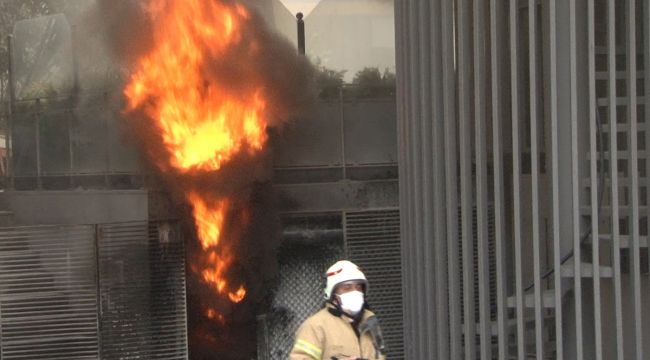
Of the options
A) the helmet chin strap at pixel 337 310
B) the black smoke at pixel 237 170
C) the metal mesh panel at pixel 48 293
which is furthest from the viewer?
the black smoke at pixel 237 170

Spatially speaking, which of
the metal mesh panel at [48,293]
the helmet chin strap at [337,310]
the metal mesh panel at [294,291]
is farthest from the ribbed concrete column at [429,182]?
the metal mesh panel at [48,293]

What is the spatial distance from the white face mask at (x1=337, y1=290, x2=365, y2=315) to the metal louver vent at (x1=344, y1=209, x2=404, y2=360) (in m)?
3.44

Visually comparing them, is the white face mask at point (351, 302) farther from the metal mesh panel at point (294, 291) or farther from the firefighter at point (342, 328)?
the metal mesh panel at point (294, 291)

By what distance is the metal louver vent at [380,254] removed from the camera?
8.25 m

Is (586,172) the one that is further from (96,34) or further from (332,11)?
(96,34)

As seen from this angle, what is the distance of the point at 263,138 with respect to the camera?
27.6 feet

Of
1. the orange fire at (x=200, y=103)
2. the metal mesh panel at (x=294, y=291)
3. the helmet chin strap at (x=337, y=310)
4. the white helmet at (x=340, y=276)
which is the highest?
the orange fire at (x=200, y=103)

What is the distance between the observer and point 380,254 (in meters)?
8.27

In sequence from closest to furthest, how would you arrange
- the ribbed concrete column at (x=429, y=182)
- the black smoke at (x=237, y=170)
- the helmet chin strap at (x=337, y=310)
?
the helmet chin strap at (x=337, y=310), the ribbed concrete column at (x=429, y=182), the black smoke at (x=237, y=170)

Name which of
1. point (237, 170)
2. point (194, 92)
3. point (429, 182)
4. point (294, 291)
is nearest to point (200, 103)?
point (194, 92)

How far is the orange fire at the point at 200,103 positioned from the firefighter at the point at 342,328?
362 cm

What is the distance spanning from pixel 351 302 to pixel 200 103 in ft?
13.4

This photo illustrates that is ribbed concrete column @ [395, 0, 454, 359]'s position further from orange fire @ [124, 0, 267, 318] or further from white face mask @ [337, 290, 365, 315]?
orange fire @ [124, 0, 267, 318]

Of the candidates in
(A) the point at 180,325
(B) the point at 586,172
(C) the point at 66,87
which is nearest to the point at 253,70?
(C) the point at 66,87
